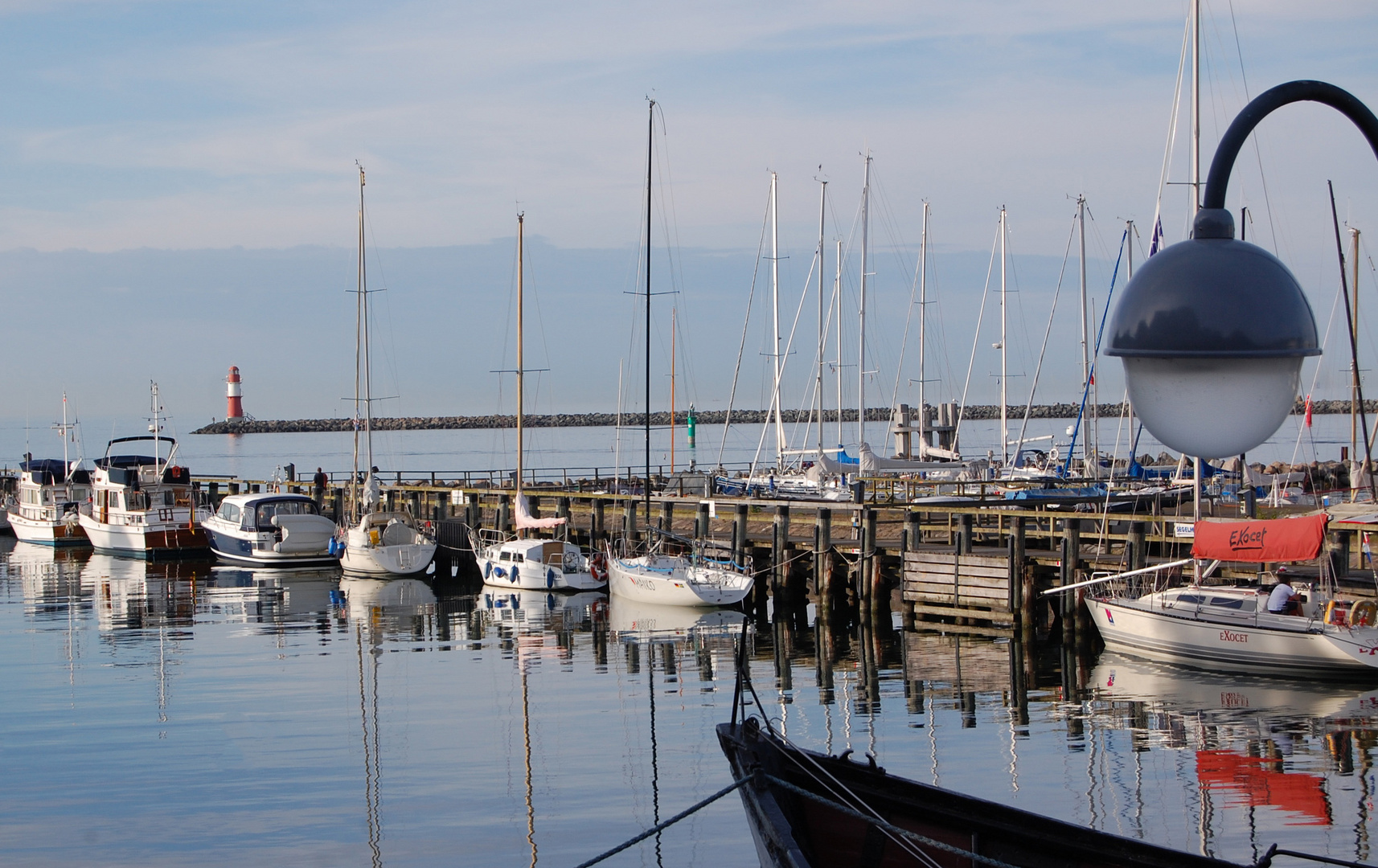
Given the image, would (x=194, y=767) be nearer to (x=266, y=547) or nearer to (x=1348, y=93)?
(x=1348, y=93)

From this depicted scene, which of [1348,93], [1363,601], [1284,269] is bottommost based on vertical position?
[1363,601]

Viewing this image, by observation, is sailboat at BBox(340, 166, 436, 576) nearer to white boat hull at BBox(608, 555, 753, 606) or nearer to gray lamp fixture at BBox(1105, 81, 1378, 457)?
white boat hull at BBox(608, 555, 753, 606)

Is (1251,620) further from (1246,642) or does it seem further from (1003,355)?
(1003,355)

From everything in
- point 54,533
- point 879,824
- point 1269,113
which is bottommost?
point 54,533

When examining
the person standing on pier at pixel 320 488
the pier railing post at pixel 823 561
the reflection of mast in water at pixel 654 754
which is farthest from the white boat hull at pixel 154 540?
the reflection of mast in water at pixel 654 754

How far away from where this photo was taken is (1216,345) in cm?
329

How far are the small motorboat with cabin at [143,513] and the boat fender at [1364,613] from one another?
132 ft

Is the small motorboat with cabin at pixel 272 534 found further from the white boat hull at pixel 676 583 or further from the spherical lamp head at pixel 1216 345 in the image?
the spherical lamp head at pixel 1216 345

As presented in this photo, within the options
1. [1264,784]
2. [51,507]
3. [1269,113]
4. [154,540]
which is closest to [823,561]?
[1264,784]

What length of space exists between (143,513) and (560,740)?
113 ft

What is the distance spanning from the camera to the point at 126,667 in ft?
85.8

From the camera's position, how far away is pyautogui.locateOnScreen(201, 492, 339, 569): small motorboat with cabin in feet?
145

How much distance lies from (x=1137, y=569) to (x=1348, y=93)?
21.2 m

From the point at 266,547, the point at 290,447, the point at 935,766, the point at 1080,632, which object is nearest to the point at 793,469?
the point at 266,547
